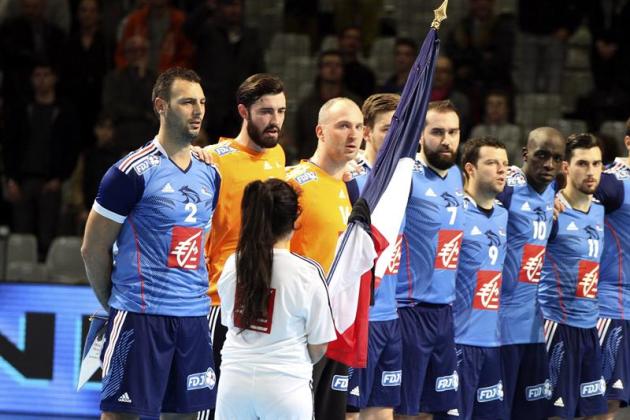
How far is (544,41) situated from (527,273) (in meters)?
5.79

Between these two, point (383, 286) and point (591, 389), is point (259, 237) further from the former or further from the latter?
point (591, 389)

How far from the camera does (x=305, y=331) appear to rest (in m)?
6.27

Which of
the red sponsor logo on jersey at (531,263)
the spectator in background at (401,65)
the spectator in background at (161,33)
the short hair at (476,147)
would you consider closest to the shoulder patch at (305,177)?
the short hair at (476,147)

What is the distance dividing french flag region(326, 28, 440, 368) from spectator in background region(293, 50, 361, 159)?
510 cm

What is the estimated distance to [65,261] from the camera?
39.2ft

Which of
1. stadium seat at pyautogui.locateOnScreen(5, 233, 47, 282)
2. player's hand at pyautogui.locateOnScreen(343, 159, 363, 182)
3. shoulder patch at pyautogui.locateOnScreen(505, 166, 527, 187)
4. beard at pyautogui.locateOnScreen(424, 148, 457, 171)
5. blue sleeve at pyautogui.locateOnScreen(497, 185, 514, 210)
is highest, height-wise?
Result: beard at pyautogui.locateOnScreen(424, 148, 457, 171)

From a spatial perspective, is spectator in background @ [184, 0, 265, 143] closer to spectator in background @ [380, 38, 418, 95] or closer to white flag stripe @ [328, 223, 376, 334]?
spectator in background @ [380, 38, 418, 95]

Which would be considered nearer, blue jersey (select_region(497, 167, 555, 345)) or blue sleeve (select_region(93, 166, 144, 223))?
blue sleeve (select_region(93, 166, 144, 223))

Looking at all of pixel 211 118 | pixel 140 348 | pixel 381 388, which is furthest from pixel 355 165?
pixel 211 118

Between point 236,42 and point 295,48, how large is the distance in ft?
3.70

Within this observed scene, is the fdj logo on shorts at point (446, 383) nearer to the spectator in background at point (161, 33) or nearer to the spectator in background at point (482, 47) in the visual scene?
the spectator in background at point (482, 47)

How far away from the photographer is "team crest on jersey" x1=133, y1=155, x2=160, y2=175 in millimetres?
7238

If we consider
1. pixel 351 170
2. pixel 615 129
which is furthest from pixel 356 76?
pixel 351 170

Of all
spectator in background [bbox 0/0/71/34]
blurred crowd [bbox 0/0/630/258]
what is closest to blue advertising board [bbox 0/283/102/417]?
blurred crowd [bbox 0/0/630/258]
